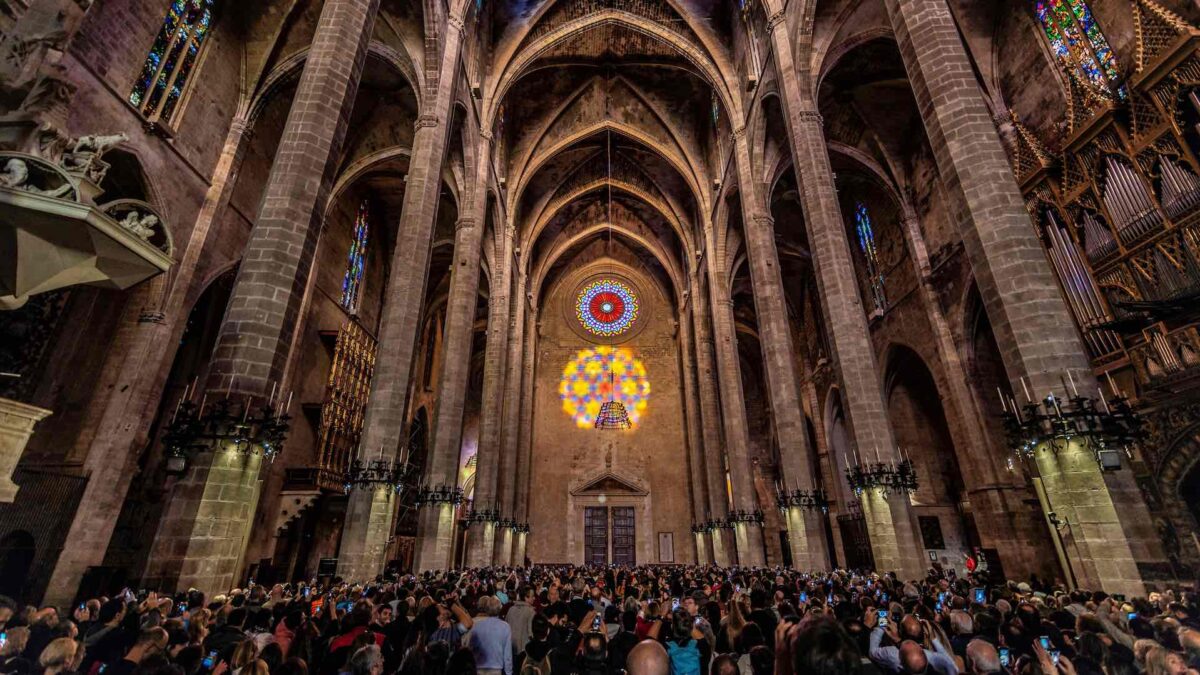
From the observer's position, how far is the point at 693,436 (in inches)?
1083

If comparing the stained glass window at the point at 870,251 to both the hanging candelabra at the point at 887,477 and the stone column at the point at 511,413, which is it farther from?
the stone column at the point at 511,413

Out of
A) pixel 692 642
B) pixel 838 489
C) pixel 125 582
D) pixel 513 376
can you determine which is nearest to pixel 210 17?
pixel 125 582

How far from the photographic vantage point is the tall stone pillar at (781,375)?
12625mm

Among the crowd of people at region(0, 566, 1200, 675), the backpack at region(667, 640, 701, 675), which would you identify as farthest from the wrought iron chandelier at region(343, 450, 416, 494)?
the backpack at region(667, 640, 701, 675)

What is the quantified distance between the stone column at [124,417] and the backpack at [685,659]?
484 inches

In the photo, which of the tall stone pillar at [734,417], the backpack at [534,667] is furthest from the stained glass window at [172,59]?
the tall stone pillar at [734,417]

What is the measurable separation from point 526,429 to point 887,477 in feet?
64.9

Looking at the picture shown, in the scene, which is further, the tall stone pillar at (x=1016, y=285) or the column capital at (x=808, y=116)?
the column capital at (x=808, y=116)

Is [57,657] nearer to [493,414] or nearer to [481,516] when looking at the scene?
[481,516]

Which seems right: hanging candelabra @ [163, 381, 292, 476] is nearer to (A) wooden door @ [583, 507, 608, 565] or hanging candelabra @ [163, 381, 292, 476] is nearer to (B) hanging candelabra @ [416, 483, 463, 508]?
(B) hanging candelabra @ [416, 483, 463, 508]

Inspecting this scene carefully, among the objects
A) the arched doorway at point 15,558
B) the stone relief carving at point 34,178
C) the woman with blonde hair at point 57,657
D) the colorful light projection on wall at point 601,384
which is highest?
the colorful light projection on wall at point 601,384

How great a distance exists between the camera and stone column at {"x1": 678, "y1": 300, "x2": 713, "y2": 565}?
82.6 feet

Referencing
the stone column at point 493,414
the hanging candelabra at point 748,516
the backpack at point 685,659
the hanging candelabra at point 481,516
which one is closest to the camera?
the backpack at point 685,659

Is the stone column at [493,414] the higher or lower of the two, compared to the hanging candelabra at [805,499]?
higher
